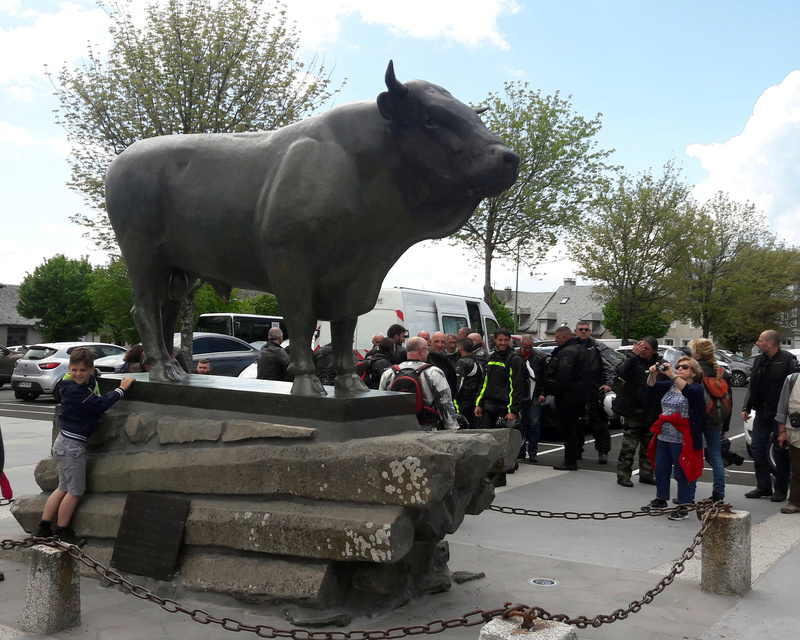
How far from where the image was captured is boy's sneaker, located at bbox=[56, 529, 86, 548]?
470 centimetres

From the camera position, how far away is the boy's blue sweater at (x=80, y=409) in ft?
15.4

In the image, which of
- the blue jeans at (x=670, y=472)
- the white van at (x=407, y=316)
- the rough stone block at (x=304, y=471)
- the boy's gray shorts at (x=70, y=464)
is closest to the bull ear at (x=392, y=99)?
the rough stone block at (x=304, y=471)

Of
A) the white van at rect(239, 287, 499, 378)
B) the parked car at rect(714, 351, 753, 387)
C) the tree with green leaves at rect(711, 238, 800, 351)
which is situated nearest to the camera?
the white van at rect(239, 287, 499, 378)

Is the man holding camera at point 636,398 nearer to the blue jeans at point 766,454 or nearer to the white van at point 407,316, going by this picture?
the blue jeans at point 766,454

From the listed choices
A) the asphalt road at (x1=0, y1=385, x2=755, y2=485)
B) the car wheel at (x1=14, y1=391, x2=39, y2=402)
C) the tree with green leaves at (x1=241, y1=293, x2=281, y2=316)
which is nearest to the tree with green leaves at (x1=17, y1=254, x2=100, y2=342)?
the tree with green leaves at (x1=241, y1=293, x2=281, y2=316)

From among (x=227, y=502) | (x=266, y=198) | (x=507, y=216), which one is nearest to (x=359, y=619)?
(x=227, y=502)

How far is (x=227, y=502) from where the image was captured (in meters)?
4.23

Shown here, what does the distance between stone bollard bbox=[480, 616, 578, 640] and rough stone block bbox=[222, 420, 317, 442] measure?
4.97 ft

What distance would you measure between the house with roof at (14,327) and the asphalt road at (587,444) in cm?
3490

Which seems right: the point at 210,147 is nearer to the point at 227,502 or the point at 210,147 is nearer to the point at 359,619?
the point at 227,502

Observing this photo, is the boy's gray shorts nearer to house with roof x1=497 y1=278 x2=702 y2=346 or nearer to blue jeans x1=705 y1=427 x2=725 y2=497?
blue jeans x1=705 y1=427 x2=725 y2=497

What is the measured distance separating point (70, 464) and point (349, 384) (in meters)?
1.85

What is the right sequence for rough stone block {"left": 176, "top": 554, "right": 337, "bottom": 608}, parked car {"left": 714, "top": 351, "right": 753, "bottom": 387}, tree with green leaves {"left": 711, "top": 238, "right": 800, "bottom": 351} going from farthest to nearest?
tree with green leaves {"left": 711, "top": 238, "right": 800, "bottom": 351}, parked car {"left": 714, "top": 351, "right": 753, "bottom": 387}, rough stone block {"left": 176, "top": 554, "right": 337, "bottom": 608}

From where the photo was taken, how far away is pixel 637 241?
3094cm
